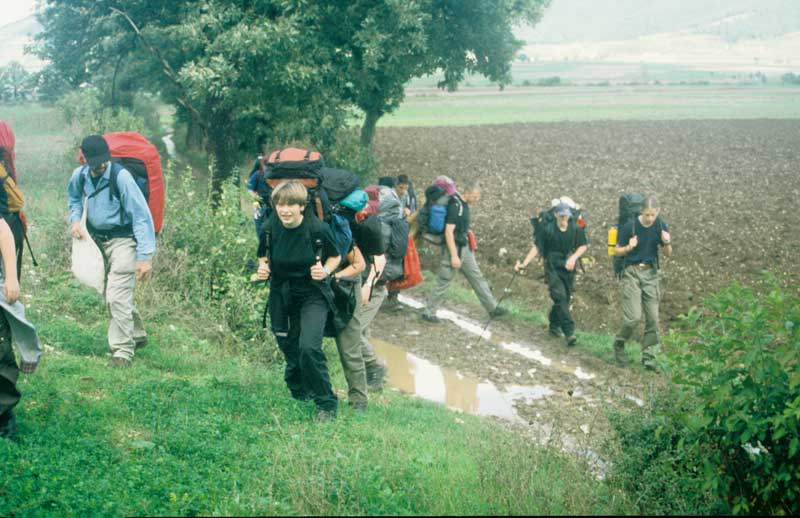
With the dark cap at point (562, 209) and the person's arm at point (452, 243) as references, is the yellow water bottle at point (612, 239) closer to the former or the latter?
the dark cap at point (562, 209)

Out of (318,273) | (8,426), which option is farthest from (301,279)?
(8,426)

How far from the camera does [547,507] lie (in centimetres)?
431

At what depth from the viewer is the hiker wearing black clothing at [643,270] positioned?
997cm

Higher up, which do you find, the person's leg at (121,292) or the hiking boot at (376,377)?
the person's leg at (121,292)

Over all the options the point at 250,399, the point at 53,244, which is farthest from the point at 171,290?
the point at 250,399

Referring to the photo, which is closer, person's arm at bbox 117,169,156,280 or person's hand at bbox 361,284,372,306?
person's hand at bbox 361,284,372,306

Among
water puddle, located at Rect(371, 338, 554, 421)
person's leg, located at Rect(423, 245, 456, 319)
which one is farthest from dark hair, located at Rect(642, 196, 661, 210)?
person's leg, located at Rect(423, 245, 456, 319)

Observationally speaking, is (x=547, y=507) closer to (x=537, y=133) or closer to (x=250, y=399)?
(x=250, y=399)

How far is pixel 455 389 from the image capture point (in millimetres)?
9492

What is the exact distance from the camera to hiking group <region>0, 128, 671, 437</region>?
19.4 ft

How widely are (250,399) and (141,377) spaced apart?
125 cm

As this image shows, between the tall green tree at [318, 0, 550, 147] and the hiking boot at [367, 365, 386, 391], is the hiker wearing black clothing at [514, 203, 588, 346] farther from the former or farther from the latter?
the tall green tree at [318, 0, 550, 147]

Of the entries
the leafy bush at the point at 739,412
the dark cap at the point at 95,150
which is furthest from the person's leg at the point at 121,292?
the leafy bush at the point at 739,412

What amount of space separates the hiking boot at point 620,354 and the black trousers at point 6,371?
723 centimetres
